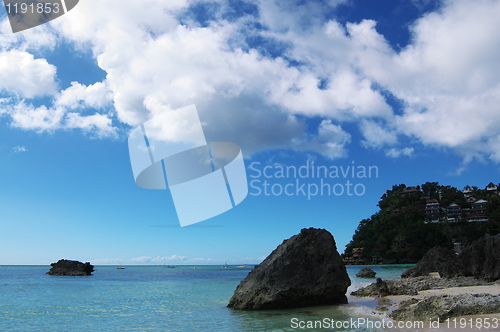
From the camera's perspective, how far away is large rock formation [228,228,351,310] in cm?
1456

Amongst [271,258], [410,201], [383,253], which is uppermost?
[410,201]

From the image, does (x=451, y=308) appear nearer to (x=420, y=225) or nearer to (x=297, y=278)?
(x=297, y=278)

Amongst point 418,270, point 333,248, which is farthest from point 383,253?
point 333,248

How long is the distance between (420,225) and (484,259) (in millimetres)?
78234

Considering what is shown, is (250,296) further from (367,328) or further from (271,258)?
(367,328)

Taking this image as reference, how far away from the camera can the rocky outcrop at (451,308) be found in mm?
10484

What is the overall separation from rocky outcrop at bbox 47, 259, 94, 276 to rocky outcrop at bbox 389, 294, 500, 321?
71.2m

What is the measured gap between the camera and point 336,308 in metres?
14.5

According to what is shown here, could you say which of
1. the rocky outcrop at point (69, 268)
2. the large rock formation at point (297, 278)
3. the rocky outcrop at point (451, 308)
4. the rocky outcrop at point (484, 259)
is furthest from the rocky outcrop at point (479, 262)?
the rocky outcrop at point (69, 268)

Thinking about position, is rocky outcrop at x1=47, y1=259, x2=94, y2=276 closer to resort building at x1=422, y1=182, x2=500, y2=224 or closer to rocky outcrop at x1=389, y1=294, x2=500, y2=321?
rocky outcrop at x1=389, y1=294, x2=500, y2=321

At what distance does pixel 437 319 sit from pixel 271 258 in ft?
23.3

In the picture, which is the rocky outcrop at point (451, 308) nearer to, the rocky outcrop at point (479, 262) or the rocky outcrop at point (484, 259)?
the rocky outcrop at point (484, 259)

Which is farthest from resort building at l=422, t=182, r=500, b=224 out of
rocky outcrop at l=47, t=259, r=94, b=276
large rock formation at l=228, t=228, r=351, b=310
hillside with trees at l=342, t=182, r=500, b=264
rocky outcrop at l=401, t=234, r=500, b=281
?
large rock formation at l=228, t=228, r=351, b=310

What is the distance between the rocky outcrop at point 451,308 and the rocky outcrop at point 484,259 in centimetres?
1618
